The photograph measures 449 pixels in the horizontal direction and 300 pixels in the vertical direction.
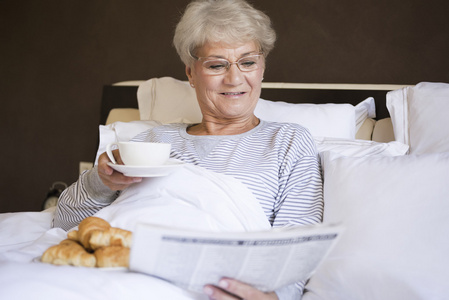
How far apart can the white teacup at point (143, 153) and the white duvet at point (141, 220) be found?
95 millimetres

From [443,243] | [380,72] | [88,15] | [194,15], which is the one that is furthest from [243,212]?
[88,15]

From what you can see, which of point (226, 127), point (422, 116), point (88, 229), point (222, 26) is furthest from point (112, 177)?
point (422, 116)

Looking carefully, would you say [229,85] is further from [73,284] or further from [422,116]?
[73,284]

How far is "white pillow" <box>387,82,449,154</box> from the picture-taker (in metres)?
1.58

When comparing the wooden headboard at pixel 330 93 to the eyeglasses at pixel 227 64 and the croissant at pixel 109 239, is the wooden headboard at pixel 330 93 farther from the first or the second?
the croissant at pixel 109 239

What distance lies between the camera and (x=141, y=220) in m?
1.20

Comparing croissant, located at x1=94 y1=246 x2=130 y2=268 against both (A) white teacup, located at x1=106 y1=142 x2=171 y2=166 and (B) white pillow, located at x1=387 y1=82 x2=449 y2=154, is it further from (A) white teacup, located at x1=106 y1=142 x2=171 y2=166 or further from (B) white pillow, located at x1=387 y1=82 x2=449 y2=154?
(B) white pillow, located at x1=387 y1=82 x2=449 y2=154

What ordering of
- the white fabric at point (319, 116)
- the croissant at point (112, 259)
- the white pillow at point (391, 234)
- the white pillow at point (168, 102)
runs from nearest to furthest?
the croissant at point (112, 259) → the white pillow at point (391, 234) → the white fabric at point (319, 116) → the white pillow at point (168, 102)

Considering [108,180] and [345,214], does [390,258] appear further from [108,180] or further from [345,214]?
[108,180]

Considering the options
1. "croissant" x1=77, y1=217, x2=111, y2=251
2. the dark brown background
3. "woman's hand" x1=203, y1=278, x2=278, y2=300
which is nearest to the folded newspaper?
"woman's hand" x1=203, y1=278, x2=278, y2=300

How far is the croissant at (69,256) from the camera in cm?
96

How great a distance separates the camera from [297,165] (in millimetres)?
1441

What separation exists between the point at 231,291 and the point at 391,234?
479mm

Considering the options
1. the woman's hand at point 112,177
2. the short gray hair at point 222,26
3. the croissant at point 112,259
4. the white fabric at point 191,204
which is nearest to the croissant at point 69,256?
the croissant at point 112,259
